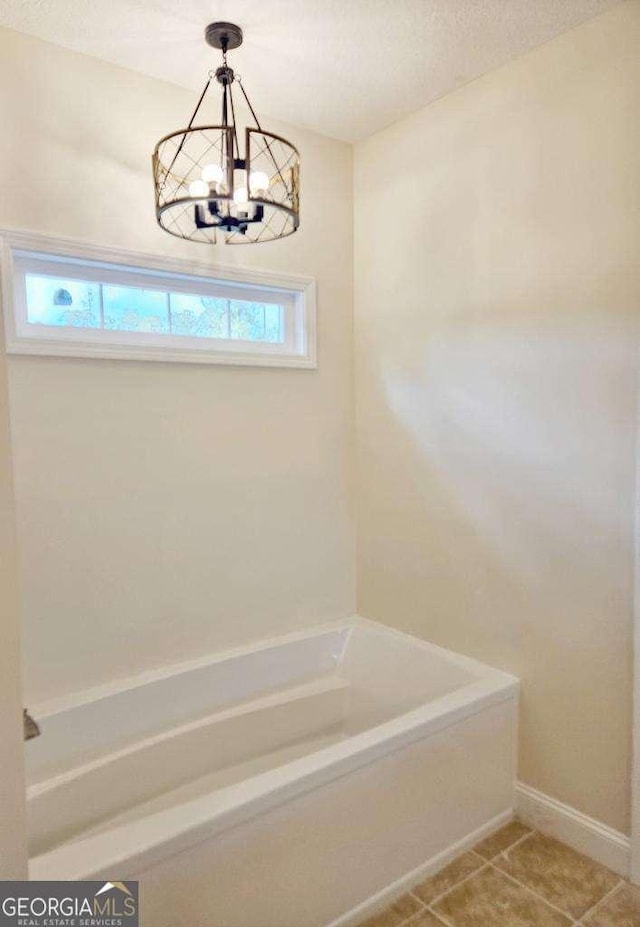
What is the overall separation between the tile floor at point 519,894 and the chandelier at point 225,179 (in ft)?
7.38

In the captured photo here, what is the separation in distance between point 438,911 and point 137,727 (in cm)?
123

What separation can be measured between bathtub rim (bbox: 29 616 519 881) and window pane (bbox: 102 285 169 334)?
66.9 inches

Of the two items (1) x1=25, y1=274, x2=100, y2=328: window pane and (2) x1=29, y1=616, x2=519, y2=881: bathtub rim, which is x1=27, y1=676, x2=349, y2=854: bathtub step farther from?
(1) x1=25, y1=274, x2=100, y2=328: window pane

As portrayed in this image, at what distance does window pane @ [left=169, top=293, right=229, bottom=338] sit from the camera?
2.43m

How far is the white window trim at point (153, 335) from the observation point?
→ 6.58ft

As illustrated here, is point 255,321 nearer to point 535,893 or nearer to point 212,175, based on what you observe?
point 212,175

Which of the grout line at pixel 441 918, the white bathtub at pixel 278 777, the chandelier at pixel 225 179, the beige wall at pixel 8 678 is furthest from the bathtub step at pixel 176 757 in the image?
the chandelier at pixel 225 179

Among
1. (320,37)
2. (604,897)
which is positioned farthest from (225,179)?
(604,897)

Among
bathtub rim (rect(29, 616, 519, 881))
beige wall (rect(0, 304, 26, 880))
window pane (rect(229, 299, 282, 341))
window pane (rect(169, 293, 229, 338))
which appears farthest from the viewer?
window pane (rect(229, 299, 282, 341))

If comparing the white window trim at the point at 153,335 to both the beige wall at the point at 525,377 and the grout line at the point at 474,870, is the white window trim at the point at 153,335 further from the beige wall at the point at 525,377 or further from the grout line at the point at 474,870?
the grout line at the point at 474,870

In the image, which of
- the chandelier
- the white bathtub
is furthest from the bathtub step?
the chandelier

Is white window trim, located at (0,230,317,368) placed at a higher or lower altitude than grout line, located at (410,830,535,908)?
higher

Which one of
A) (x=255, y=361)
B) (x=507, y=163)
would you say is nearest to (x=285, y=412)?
(x=255, y=361)

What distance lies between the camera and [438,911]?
180 centimetres
